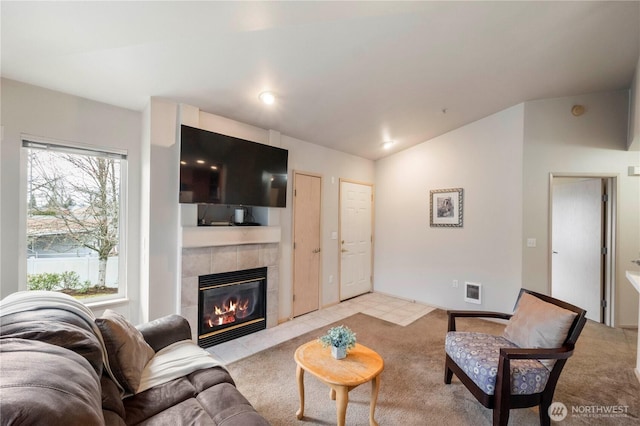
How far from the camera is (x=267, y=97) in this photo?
109 inches

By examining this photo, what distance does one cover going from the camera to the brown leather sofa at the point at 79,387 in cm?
74

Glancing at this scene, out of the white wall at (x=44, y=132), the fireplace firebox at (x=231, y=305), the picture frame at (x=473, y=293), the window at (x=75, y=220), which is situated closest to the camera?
the white wall at (x=44, y=132)

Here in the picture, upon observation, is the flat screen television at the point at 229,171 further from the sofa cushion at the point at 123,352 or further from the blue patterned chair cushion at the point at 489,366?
the blue patterned chair cushion at the point at 489,366

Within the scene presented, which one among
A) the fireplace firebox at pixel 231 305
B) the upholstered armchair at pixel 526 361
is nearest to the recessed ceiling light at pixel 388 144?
the fireplace firebox at pixel 231 305

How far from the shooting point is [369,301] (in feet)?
15.2

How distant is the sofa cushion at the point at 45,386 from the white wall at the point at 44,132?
1.99m

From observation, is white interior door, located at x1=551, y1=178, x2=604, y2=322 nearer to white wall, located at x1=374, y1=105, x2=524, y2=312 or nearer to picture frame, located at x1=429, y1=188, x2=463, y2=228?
white wall, located at x1=374, y1=105, x2=524, y2=312

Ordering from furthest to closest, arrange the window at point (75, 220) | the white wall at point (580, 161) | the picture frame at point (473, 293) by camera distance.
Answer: the picture frame at point (473, 293) < the white wall at point (580, 161) < the window at point (75, 220)

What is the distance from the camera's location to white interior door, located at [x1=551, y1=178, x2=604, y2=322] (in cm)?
374

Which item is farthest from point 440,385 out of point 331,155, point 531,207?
point 331,155

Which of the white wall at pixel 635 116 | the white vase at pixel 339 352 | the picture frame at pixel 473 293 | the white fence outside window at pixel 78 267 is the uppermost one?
the white wall at pixel 635 116

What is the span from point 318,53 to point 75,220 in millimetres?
2811

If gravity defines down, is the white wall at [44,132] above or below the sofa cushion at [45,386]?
above

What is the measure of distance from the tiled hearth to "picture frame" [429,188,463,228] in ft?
8.44
